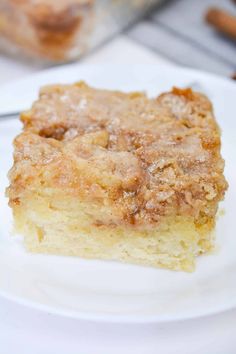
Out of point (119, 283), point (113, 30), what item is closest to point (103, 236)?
point (119, 283)

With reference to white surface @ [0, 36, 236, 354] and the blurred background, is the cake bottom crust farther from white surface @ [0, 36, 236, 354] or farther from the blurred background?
the blurred background

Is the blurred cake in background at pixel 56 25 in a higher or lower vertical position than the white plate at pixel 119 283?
higher

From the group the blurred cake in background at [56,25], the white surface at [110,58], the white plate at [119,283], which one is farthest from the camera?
the white surface at [110,58]

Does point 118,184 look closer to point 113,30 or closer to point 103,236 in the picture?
point 103,236

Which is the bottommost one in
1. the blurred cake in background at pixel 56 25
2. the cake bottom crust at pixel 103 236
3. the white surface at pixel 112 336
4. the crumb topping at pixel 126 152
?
the white surface at pixel 112 336

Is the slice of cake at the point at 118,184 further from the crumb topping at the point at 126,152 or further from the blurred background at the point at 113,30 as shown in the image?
the blurred background at the point at 113,30

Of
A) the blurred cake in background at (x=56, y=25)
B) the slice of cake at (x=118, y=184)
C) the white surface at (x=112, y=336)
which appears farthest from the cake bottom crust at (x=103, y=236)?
the blurred cake in background at (x=56, y=25)

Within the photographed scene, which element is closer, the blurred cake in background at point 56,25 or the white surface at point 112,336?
the white surface at point 112,336
